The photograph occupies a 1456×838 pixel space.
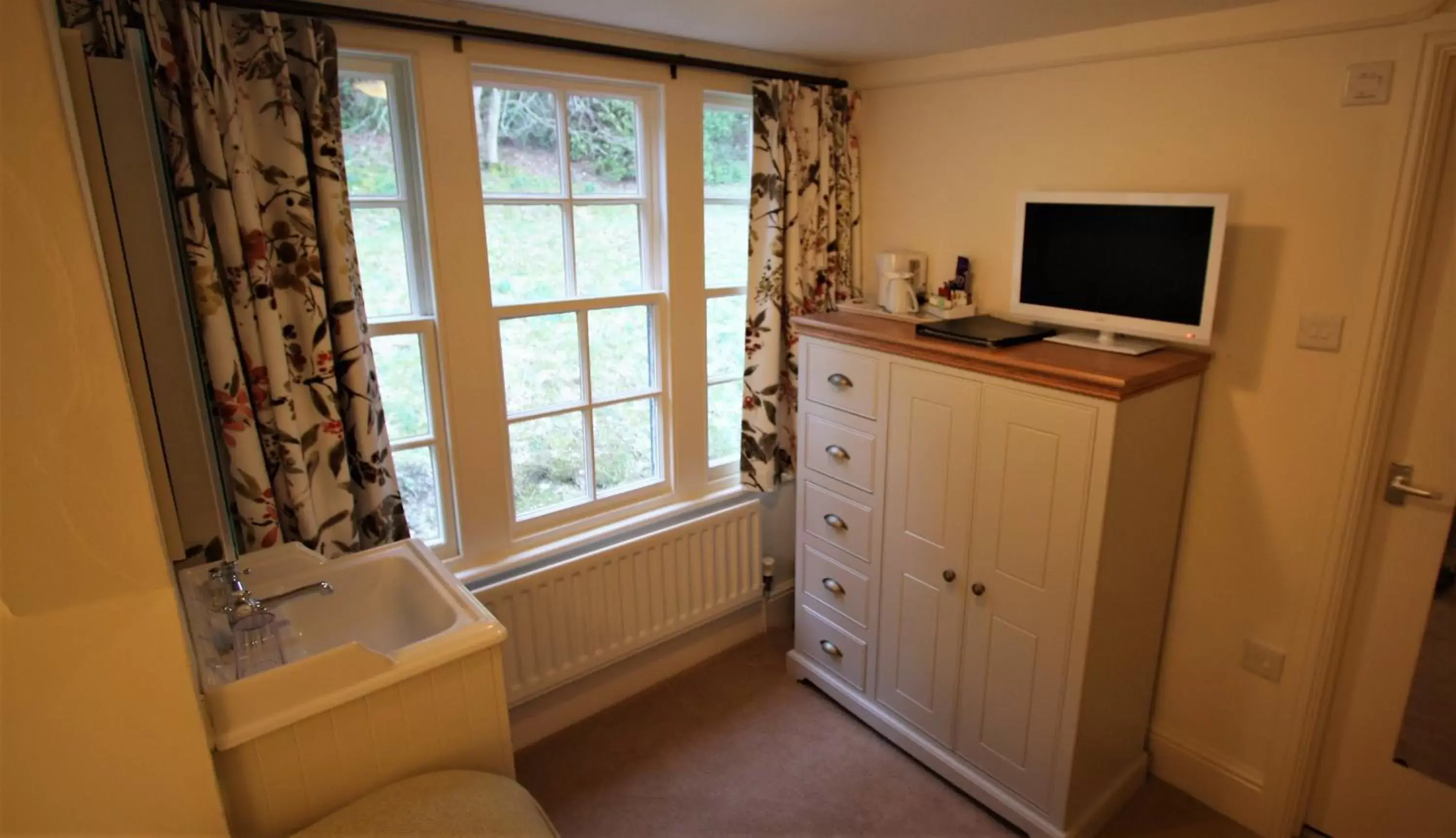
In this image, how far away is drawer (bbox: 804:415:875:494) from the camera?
2420 millimetres

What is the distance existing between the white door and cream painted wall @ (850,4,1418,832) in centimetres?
13

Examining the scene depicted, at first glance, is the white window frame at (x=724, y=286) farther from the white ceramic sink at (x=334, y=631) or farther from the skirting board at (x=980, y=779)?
the white ceramic sink at (x=334, y=631)

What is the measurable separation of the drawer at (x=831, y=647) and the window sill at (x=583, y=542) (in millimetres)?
513

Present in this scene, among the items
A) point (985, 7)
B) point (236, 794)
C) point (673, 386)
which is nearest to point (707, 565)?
point (673, 386)

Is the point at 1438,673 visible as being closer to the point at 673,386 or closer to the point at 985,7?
the point at 985,7

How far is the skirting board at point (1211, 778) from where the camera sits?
216 cm

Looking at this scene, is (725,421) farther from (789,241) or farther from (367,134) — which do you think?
(367,134)

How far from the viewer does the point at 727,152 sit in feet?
8.89

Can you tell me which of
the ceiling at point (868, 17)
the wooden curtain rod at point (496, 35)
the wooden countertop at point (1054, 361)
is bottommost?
the wooden countertop at point (1054, 361)

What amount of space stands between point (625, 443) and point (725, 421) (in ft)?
1.44

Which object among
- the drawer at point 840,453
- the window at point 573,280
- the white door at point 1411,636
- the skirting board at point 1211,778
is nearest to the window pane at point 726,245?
the window at point 573,280

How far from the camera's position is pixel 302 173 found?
1777 millimetres

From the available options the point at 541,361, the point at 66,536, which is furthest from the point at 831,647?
the point at 66,536

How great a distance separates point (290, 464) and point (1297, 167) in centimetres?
251
